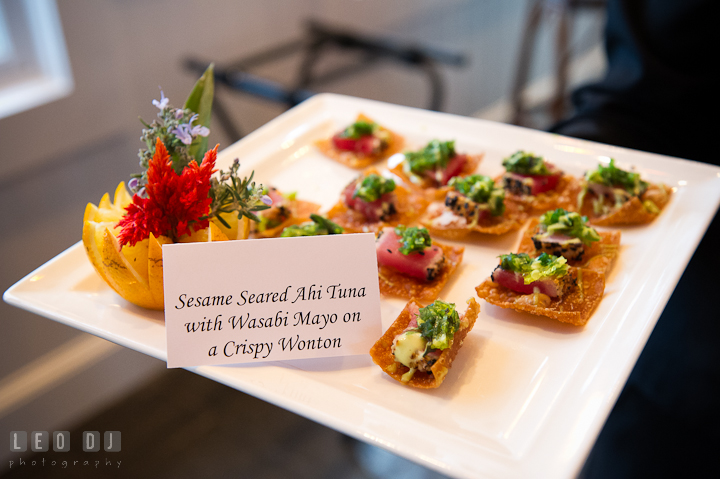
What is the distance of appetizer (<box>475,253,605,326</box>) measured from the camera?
43.2 inches

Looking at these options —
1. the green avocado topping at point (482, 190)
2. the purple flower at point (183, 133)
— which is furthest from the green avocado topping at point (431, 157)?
the purple flower at point (183, 133)

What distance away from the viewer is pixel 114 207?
1.15m

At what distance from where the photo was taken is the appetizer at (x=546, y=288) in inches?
43.2

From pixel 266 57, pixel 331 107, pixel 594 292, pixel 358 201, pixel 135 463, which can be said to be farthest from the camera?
pixel 266 57

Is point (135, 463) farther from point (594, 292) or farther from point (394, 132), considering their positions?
point (594, 292)

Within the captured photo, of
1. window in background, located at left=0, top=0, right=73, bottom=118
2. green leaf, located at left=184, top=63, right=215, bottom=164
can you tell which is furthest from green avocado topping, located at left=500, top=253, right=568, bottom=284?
window in background, located at left=0, top=0, right=73, bottom=118

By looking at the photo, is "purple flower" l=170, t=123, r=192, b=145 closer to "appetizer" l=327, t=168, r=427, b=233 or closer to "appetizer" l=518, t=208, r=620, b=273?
"appetizer" l=327, t=168, r=427, b=233

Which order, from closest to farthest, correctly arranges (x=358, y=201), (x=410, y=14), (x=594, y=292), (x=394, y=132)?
1. (x=594, y=292)
2. (x=358, y=201)
3. (x=394, y=132)
4. (x=410, y=14)

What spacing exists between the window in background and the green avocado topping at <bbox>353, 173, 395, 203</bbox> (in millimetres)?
1350

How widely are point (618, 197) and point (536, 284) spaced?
416 millimetres

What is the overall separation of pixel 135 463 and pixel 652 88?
221 cm

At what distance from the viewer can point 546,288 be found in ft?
3.68

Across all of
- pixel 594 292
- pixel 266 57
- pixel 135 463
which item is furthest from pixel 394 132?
pixel 135 463

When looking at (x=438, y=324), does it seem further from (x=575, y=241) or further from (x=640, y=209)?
(x=640, y=209)
